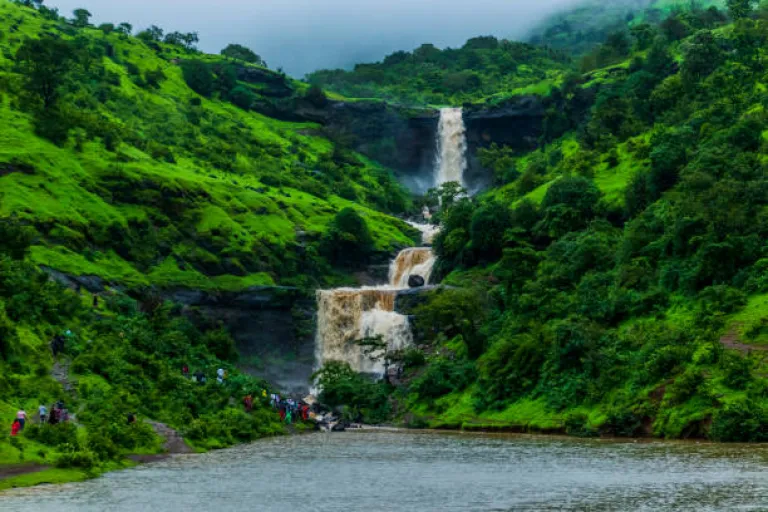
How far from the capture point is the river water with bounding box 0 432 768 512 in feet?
106

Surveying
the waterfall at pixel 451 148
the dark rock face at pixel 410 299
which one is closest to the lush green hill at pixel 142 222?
the waterfall at pixel 451 148

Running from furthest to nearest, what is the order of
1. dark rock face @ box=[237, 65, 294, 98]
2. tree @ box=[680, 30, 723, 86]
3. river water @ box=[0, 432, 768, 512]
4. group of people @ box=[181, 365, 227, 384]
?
dark rock face @ box=[237, 65, 294, 98] < tree @ box=[680, 30, 723, 86] < group of people @ box=[181, 365, 227, 384] < river water @ box=[0, 432, 768, 512]

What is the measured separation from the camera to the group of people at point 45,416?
45.2 metres

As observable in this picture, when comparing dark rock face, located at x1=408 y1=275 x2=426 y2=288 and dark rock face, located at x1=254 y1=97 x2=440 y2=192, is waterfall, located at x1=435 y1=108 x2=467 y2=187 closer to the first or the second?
dark rock face, located at x1=254 y1=97 x2=440 y2=192

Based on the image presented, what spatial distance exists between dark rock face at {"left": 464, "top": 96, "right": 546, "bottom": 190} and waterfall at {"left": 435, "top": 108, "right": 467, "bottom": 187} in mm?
1148

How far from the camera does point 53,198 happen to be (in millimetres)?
91000

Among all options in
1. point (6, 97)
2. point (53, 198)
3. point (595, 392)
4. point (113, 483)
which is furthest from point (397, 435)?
point (6, 97)

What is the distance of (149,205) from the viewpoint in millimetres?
100500

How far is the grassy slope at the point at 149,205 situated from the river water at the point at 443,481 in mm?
→ 40916

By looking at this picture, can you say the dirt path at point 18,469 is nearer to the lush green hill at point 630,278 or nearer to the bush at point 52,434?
the bush at point 52,434

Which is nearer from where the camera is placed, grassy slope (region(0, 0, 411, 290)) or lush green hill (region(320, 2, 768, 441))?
lush green hill (region(320, 2, 768, 441))

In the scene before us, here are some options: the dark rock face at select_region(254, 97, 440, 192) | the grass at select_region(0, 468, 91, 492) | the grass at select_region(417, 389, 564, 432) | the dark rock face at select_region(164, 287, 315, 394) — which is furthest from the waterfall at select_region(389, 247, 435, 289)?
the grass at select_region(0, 468, 91, 492)

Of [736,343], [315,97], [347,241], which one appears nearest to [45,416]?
[736,343]

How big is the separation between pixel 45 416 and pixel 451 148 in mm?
111138
